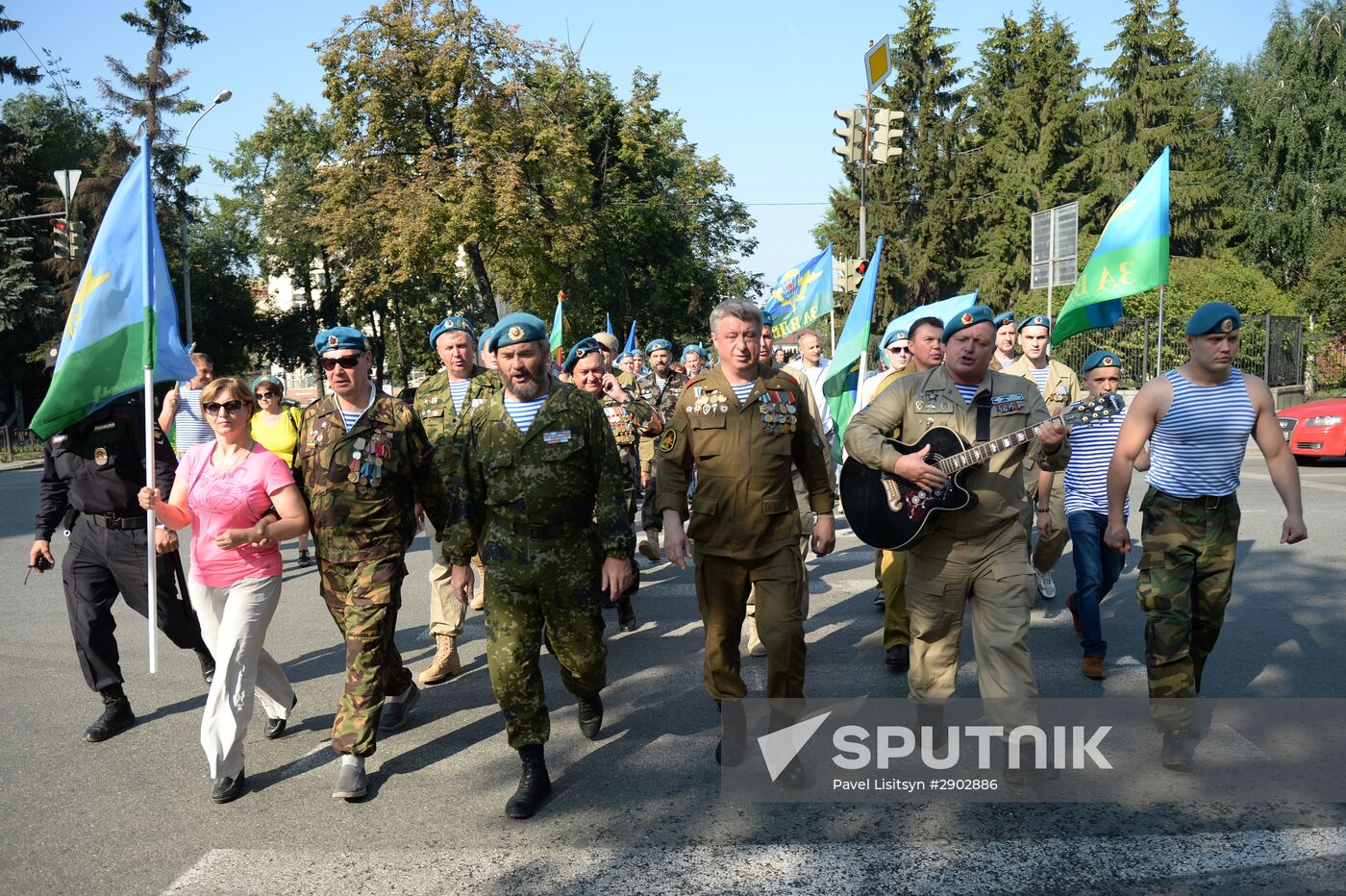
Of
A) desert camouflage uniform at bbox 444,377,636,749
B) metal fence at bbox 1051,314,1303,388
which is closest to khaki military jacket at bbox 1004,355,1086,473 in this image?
desert camouflage uniform at bbox 444,377,636,749

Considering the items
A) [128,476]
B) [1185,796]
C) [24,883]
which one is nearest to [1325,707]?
[1185,796]

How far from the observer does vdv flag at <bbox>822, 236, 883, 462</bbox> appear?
827 centimetres

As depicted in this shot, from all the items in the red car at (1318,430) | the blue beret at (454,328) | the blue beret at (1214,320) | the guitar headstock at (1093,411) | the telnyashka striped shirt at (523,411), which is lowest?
the red car at (1318,430)

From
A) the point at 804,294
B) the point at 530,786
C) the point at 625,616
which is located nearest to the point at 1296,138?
the point at 804,294

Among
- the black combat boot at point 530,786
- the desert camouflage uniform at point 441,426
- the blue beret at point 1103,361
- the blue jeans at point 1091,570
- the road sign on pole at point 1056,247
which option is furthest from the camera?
the road sign on pole at point 1056,247

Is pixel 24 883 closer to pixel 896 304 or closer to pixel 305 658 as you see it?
pixel 305 658

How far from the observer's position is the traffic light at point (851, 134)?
53.4 feet

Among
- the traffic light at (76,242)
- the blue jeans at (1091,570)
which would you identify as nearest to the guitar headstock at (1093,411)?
the blue jeans at (1091,570)

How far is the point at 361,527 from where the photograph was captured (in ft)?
15.1

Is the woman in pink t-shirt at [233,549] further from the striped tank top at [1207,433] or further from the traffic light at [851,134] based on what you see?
the traffic light at [851,134]

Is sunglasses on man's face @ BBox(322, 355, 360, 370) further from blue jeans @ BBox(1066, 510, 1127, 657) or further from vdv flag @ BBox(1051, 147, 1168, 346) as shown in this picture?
vdv flag @ BBox(1051, 147, 1168, 346)

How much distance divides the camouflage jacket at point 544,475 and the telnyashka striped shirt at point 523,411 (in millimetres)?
26

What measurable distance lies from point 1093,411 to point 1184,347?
21550 millimetres

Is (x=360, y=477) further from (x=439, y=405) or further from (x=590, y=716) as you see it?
(x=439, y=405)
